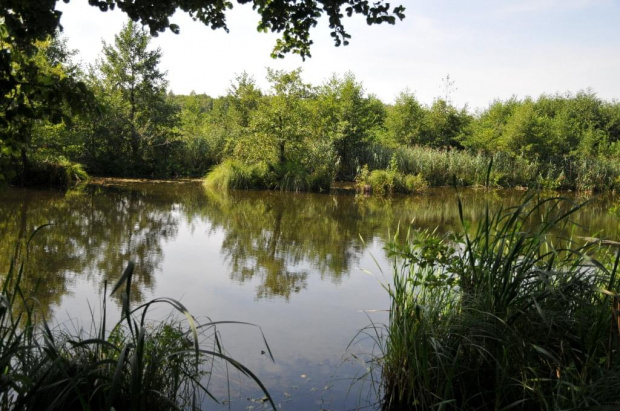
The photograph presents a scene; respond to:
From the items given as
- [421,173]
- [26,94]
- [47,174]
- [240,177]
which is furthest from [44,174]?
[421,173]

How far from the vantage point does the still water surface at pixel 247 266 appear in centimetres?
402

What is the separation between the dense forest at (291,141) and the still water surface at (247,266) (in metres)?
3.89

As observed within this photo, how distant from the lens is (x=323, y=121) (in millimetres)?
22016

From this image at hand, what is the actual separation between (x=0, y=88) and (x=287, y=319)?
357 centimetres

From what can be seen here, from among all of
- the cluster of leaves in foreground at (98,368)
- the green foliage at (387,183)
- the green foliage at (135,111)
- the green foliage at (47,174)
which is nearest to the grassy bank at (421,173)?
the green foliage at (387,183)

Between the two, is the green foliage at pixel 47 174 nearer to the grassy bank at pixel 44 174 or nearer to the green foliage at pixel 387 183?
the grassy bank at pixel 44 174

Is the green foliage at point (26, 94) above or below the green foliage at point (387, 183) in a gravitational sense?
above

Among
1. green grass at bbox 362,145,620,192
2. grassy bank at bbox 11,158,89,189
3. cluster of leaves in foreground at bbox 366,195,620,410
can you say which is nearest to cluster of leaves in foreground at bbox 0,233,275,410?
cluster of leaves in foreground at bbox 366,195,620,410

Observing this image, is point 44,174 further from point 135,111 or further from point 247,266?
point 247,266

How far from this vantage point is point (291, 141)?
710 inches

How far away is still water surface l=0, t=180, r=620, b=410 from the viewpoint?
4019mm

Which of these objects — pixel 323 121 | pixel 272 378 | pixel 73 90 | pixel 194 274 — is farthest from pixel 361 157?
pixel 73 90

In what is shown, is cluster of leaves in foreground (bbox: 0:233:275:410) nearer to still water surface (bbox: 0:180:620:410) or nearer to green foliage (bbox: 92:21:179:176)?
still water surface (bbox: 0:180:620:410)

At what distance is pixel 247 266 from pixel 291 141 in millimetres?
11364
